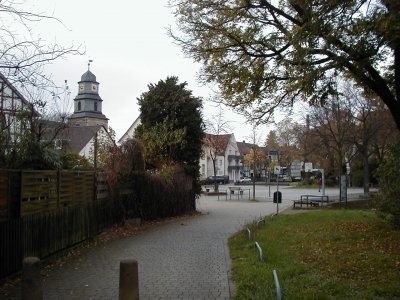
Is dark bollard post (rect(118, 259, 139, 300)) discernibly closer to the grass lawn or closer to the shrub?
the grass lawn

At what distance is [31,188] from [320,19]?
7271 mm

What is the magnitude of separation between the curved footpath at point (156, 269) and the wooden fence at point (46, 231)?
57cm

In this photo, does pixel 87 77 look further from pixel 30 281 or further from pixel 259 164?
pixel 30 281

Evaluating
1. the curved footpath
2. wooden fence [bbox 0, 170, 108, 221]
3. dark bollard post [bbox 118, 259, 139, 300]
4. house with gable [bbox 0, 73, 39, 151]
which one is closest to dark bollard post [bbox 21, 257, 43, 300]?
dark bollard post [bbox 118, 259, 139, 300]

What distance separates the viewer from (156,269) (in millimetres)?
10016

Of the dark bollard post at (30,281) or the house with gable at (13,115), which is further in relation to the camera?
the house with gable at (13,115)

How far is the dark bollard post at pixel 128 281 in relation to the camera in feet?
18.3

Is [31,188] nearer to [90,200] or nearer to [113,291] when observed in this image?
[113,291]

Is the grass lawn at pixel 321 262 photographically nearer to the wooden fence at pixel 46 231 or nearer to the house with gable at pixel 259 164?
the wooden fence at pixel 46 231

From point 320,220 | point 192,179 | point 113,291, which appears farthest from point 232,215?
point 113,291

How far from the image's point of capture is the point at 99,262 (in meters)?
10.8

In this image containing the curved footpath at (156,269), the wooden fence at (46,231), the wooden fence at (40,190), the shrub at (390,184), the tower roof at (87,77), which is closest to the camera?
the curved footpath at (156,269)

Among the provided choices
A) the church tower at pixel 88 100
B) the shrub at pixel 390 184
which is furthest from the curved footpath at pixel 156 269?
the church tower at pixel 88 100

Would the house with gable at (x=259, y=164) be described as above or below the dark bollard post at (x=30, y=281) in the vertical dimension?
above
